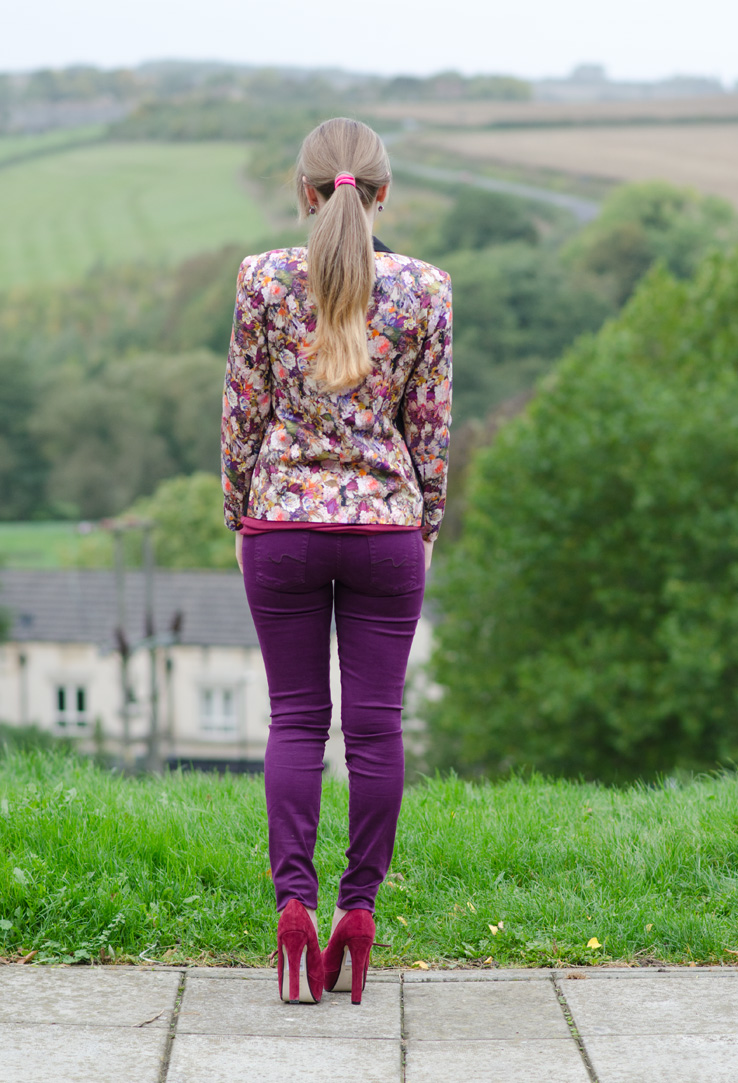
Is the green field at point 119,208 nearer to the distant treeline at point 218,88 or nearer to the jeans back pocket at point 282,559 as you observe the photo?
the distant treeline at point 218,88

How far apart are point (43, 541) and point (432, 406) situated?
234 feet

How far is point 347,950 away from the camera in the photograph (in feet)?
9.02

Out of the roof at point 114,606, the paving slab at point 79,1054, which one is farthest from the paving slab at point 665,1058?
the roof at point 114,606

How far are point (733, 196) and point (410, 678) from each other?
5129 centimetres

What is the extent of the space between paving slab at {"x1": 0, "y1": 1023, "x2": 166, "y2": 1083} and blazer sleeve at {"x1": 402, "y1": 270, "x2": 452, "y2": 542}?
1285 millimetres

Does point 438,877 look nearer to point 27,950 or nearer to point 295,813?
point 295,813

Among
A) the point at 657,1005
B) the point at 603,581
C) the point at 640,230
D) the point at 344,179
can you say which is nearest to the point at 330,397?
the point at 344,179

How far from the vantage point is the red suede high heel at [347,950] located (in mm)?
2697

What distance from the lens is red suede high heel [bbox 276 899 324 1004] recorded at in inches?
104

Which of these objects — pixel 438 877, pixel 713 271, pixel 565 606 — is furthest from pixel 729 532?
pixel 438 877

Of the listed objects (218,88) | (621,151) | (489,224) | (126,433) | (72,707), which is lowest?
(72,707)

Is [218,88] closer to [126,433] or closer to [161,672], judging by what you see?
[126,433]

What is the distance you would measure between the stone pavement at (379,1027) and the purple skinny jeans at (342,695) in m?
0.26

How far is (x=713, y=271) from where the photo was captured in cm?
2427
